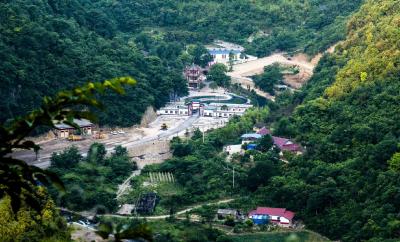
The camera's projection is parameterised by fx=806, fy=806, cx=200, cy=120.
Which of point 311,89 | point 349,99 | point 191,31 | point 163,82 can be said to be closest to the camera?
point 349,99

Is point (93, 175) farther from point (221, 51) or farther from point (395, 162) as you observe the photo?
point (221, 51)

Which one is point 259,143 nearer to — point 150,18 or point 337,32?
point 337,32

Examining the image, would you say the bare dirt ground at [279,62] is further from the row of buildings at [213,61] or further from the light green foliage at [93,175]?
the light green foliage at [93,175]

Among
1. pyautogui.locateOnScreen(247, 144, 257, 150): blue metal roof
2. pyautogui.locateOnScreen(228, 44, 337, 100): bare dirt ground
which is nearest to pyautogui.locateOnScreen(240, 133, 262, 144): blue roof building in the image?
pyautogui.locateOnScreen(247, 144, 257, 150): blue metal roof

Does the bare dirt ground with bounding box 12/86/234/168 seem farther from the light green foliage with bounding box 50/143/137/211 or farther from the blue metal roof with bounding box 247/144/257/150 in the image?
the blue metal roof with bounding box 247/144/257/150

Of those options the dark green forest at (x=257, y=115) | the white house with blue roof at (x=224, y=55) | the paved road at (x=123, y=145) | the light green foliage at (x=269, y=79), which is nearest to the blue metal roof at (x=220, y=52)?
the white house with blue roof at (x=224, y=55)

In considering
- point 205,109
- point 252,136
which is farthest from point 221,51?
point 252,136

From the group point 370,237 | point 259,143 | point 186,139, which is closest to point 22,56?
point 186,139
